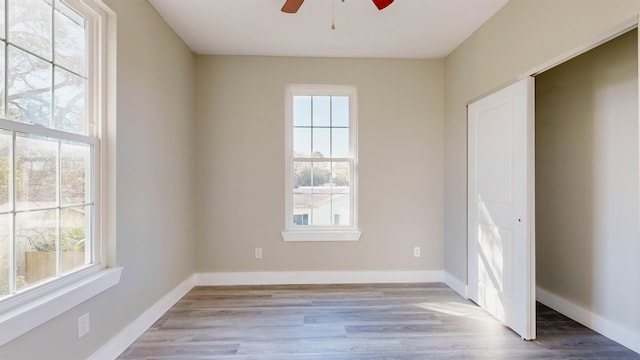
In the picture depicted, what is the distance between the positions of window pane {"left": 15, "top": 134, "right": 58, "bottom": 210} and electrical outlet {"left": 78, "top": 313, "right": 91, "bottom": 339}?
68 centimetres

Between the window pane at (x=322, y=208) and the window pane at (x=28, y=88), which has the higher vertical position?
the window pane at (x=28, y=88)

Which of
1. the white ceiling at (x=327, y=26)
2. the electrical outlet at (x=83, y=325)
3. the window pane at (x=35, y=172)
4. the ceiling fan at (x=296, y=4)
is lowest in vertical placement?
the electrical outlet at (x=83, y=325)

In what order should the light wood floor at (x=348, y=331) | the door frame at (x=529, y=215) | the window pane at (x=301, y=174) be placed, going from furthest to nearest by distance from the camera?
the window pane at (x=301, y=174), the door frame at (x=529, y=215), the light wood floor at (x=348, y=331)

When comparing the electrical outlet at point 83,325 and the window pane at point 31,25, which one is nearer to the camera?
the window pane at point 31,25

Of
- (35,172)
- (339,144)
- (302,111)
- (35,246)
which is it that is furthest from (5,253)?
(339,144)

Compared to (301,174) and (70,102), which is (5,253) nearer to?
(70,102)

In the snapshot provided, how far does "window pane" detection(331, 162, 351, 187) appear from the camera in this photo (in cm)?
373

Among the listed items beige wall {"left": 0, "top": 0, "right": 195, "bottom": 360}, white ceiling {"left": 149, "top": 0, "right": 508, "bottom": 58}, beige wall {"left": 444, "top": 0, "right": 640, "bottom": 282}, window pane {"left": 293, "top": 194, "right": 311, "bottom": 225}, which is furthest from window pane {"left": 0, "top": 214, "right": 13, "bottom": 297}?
beige wall {"left": 444, "top": 0, "right": 640, "bottom": 282}

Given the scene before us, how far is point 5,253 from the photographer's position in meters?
1.44

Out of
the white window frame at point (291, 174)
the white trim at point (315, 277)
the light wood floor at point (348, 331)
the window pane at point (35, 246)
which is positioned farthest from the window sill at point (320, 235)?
the window pane at point (35, 246)

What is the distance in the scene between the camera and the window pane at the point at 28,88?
58.6 inches

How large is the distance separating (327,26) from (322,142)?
4.21 ft

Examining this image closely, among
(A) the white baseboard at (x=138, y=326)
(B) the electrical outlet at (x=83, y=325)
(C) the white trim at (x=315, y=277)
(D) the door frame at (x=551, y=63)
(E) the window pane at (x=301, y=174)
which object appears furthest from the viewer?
(E) the window pane at (x=301, y=174)

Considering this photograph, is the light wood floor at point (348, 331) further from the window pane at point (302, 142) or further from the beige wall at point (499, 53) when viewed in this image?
the window pane at point (302, 142)
